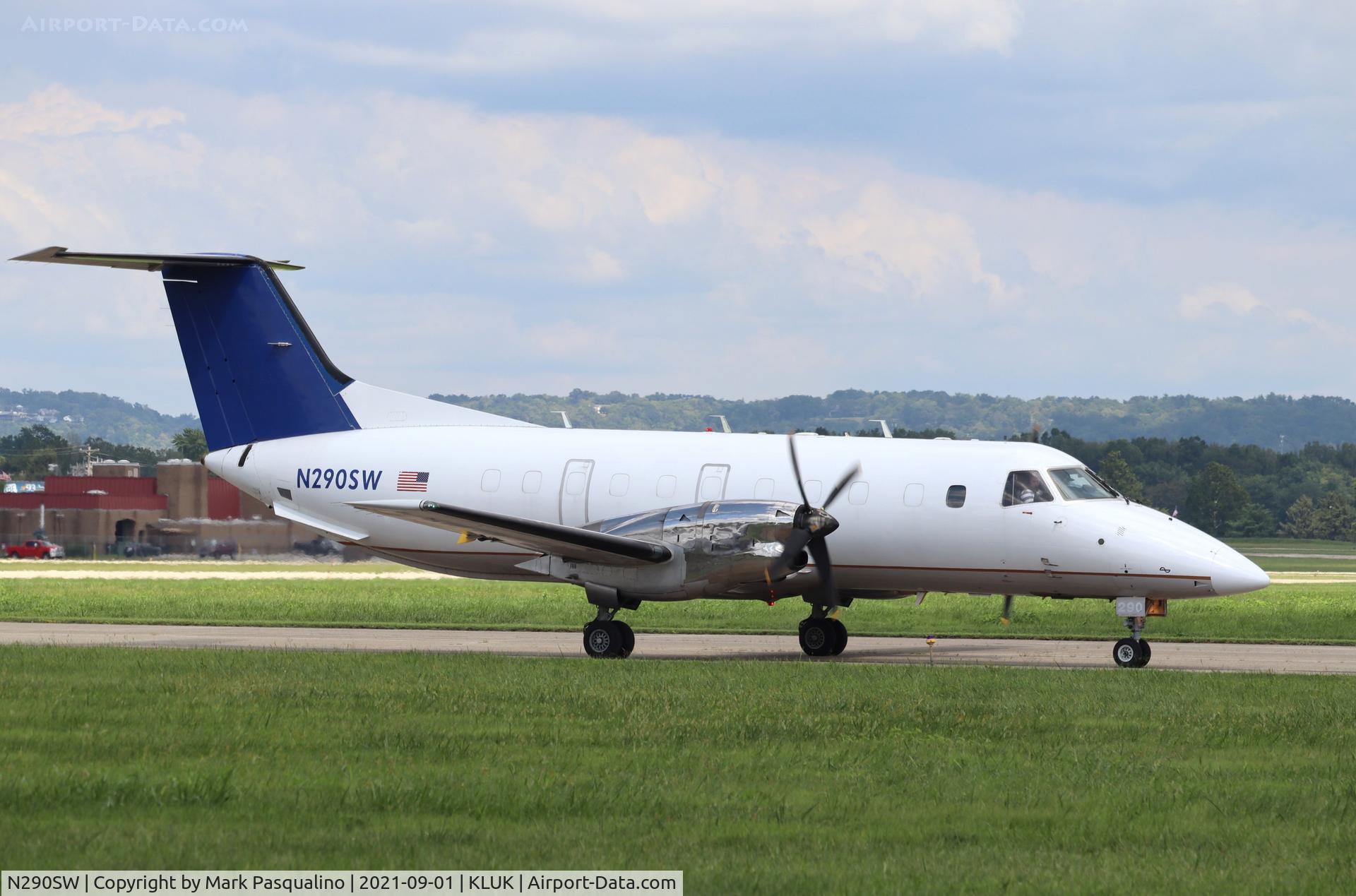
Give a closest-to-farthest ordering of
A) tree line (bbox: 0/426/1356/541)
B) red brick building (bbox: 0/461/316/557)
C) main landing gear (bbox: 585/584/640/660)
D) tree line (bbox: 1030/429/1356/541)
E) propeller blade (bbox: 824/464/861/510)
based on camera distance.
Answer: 1. main landing gear (bbox: 585/584/640/660)
2. propeller blade (bbox: 824/464/861/510)
3. red brick building (bbox: 0/461/316/557)
4. tree line (bbox: 0/426/1356/541)
5. tree line (bbox: 1030/429/1356/541)

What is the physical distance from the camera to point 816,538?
22.6m

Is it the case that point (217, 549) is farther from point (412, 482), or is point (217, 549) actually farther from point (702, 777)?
point (702, 777)

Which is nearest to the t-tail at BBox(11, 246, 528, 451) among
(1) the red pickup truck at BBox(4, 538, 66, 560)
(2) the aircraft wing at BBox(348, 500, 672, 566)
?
(2) the aircraft wing at BBox(348, 500, 672, 566)

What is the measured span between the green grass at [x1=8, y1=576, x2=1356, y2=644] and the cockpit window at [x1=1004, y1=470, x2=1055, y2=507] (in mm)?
8081

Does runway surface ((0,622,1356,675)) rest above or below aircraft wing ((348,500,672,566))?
below

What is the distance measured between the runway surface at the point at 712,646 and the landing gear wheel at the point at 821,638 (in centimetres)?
29

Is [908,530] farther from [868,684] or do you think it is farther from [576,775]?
[576,775]

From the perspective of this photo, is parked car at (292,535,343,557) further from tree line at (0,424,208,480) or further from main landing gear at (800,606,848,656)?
tree line at (0,424,208,480)

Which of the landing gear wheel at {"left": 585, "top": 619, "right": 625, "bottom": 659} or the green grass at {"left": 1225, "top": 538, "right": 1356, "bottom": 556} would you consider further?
the green grass at {"left": 1225, "top": 538, "right": 1356, "bottom": 556}

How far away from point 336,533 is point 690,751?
Result: 15.4 m

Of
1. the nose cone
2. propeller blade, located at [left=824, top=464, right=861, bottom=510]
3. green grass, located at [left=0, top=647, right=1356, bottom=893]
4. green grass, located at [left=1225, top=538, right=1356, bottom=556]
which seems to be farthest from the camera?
green grass, located at [left=1225, top=538, right=1356, bottom=556]

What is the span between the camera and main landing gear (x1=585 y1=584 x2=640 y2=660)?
23578 millimetres

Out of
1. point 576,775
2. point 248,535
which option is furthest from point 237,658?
point 248,535

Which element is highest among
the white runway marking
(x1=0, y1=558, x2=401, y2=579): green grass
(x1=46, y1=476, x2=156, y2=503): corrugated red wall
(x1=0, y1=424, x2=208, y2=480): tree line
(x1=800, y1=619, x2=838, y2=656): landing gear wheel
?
(x1=0, y1=424, x2=208, y2=480): tree line
